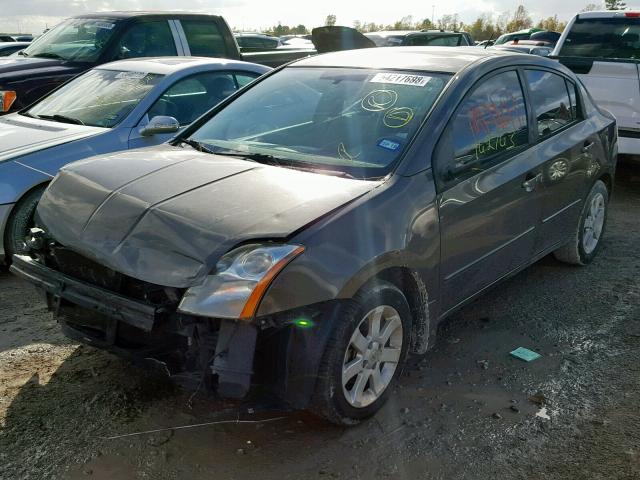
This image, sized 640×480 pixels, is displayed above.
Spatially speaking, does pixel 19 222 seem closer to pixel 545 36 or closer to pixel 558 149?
pixel 558 149

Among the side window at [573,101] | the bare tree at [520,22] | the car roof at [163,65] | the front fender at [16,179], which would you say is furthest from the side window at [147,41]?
the bare tree at [520,22]

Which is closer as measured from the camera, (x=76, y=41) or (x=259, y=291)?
(x=259, y=291)

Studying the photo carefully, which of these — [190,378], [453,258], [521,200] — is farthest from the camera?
[521,200]

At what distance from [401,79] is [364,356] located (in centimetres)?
166

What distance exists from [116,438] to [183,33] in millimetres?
6514

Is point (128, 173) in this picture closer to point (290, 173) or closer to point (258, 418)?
point (290, 173)

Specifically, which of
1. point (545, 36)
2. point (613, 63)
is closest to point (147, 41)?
point (613, 63)

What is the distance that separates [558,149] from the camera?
4.48 m

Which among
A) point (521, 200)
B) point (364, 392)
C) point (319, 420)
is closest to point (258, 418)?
point (319, 420)

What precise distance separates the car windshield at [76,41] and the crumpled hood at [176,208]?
479 cm

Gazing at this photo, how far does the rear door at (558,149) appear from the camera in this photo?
4.37m

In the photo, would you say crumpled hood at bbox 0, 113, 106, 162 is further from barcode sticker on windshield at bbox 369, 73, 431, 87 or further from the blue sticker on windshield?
the blue sticker on windshield

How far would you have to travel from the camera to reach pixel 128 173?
340 cm

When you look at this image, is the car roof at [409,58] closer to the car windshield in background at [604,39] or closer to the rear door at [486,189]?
the rear door at [486,189]
